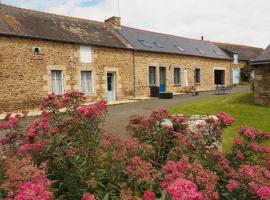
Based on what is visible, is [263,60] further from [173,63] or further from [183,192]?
[173,63]

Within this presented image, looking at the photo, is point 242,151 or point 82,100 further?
Result: point 82,100

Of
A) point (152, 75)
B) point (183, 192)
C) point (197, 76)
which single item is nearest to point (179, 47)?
point (197, 76)

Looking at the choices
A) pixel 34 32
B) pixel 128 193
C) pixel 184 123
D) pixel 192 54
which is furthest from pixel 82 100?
pixel 192 54

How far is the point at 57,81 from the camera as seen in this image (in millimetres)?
16844

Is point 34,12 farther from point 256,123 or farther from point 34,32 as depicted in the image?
point 256,123

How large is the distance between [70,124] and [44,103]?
2.09ft

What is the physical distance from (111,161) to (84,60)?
49.7ft

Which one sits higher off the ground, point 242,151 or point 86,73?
point 86,73

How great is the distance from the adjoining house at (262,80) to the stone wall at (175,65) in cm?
1000

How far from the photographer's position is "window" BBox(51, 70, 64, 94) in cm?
1666

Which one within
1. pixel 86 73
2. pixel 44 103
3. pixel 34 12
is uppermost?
pixel 34 12

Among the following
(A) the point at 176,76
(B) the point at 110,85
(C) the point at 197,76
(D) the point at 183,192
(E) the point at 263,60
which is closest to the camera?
(D) the point at 183,192

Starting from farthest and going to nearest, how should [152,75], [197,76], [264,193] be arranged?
[197,76] < [152,75] < [264,193]

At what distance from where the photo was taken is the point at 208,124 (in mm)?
4242
